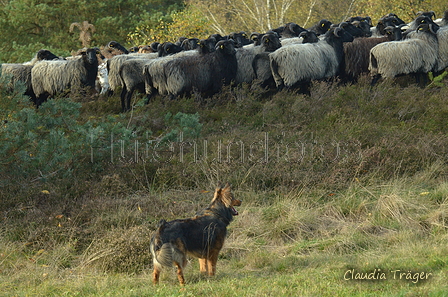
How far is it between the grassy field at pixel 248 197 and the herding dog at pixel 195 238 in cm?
19

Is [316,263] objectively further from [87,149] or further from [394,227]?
[87,149]

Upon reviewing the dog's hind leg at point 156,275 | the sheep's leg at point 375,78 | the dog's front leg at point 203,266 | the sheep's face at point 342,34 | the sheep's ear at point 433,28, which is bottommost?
the sheep's leg at point 375,78

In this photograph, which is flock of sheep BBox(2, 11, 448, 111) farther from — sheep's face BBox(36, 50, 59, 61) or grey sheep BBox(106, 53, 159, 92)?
sheep's face BBox(36, 50, 59, 61)

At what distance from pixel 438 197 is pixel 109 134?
4.63 metres

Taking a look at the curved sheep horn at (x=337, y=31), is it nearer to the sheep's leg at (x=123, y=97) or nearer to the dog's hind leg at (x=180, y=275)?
the sheep's leg at (x=123, y=97)

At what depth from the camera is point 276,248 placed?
6.75 m

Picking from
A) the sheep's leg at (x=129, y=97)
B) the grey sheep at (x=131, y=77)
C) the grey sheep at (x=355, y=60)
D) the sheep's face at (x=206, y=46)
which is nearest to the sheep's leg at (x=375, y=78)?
the grey sheep at (x=355, y=60)

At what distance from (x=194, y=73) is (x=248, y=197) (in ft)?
20.9

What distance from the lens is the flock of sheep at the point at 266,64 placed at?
13867mm

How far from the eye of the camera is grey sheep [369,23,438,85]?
13836 millimetres

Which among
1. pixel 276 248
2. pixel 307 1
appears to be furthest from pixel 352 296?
pixel 307 1

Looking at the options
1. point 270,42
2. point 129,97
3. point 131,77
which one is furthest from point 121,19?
point 270,42

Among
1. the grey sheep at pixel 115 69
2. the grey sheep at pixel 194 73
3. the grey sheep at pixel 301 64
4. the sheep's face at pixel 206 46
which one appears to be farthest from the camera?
A: the grey sheep at pixel 115 69

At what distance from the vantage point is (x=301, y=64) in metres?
13.7
